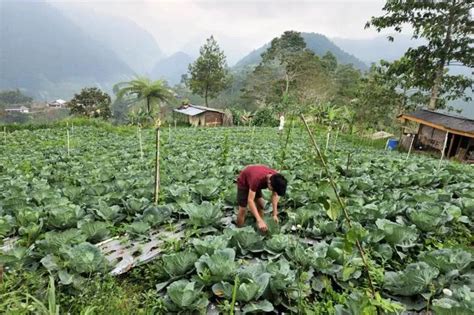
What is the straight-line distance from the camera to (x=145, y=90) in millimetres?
29219

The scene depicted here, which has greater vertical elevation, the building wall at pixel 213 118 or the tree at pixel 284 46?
the tree at pixel 284 46

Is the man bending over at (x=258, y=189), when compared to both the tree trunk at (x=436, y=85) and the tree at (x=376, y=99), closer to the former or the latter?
the tree trunk at (x=436, y=85)

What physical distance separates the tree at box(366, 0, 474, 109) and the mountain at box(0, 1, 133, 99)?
130527 mm

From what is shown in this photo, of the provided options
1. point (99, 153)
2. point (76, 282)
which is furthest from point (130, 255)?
point (99, 153)

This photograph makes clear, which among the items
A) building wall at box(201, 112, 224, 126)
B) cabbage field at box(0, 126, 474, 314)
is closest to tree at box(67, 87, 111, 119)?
building wall at box(201, 112, 224, 126)

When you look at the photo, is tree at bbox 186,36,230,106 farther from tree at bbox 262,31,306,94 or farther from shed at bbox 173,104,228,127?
tree at bbox 262,31,306,94

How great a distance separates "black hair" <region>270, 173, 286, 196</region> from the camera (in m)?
3.26

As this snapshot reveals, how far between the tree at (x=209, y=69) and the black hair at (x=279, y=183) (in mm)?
31231

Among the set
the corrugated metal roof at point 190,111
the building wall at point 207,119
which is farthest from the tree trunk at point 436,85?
the corrugated metal roof at point 190,111

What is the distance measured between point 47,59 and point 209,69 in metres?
152

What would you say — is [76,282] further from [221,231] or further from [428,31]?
[428,31]

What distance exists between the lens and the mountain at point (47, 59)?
132 metres

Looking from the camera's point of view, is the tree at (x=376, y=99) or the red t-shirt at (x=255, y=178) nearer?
the red t-shirt at (x=255, y=178)

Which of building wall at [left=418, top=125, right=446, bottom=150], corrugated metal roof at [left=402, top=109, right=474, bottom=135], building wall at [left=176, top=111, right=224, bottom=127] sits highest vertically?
corrugated metal roof at [left=402, top=109, right=474, bottom=135]
